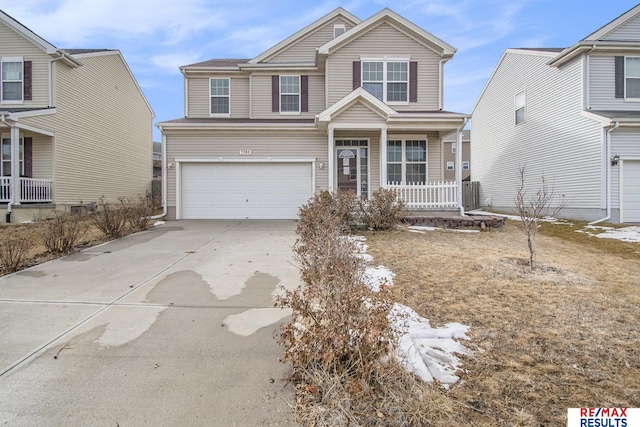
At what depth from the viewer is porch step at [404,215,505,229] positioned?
445 inches

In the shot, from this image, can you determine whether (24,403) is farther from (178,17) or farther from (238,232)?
(178,17)

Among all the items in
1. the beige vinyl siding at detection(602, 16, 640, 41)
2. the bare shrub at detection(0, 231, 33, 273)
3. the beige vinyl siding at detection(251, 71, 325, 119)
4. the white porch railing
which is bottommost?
the bare shrub at detection(0, 231, 33, 273)

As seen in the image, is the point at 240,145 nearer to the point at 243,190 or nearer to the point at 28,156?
the point at 243,190

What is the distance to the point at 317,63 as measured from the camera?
47.3ft

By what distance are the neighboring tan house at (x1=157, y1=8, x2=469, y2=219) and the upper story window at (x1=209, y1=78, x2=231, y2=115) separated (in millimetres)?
831

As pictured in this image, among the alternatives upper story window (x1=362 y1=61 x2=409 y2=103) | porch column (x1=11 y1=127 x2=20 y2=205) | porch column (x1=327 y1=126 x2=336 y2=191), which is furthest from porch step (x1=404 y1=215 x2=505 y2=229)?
porch column (x1=11 y1=127 x2=20 y2=205)

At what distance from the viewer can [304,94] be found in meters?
14.9

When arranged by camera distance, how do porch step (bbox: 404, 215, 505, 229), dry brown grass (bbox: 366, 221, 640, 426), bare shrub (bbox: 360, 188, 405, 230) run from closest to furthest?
dry brown grass (bbox: 366, 221, 640, 426) < bare shrub (bbox: 360, 188, 405, 230) < porch step (bbox: 404, 215, 505, 229)

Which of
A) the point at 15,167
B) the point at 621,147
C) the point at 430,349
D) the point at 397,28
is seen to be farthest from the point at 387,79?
the point at 15,167

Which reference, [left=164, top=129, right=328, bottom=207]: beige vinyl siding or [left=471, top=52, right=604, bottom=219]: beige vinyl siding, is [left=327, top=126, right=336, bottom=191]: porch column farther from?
[left=471, top=52, right=604, bottom=219]: beige vinyl siding

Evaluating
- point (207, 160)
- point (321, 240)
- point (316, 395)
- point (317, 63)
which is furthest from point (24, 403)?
point (317, 63)

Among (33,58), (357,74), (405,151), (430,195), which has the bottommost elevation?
(430,195)

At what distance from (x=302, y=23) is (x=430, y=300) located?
15.5 m

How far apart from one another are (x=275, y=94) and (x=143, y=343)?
12988 millimetres
